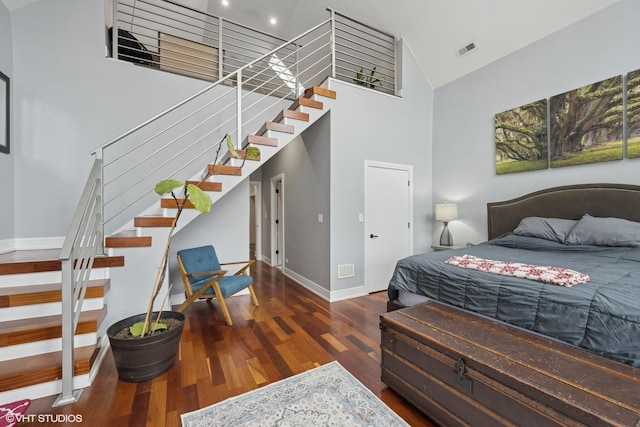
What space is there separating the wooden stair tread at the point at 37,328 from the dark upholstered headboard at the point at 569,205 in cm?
459

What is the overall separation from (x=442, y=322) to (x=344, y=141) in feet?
8.76

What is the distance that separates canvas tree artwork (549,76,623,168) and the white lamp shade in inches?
50.4

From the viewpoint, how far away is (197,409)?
1.61m

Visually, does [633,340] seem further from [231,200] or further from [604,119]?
[231,200]

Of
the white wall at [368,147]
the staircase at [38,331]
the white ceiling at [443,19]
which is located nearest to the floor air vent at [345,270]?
the white wall at [368,147]

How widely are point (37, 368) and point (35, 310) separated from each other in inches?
20.5

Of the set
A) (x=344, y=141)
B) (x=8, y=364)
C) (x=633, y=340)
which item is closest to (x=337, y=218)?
(x=344, y=141)

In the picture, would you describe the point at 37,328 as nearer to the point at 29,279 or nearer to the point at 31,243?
the point at 29,279

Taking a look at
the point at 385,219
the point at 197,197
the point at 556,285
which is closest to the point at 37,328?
the point at 197,197

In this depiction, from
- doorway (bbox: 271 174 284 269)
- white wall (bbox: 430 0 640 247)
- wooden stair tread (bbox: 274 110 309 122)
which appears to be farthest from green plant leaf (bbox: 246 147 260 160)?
white wall (bbox: 430 0 640 247)

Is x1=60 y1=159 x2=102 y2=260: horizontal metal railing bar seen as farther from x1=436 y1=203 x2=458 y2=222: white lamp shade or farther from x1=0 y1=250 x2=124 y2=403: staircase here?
x1=436 y1=203 x2=458 y2=222: white lamp shade

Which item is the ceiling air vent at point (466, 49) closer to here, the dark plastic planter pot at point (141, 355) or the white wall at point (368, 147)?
the white wall at point (368, 147)

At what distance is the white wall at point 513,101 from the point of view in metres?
2.84

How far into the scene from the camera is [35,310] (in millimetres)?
1940
